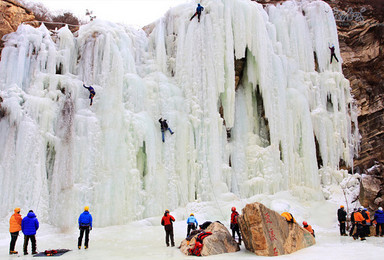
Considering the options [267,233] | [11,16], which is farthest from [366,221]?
[11,16]

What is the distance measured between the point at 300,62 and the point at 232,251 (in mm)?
11962

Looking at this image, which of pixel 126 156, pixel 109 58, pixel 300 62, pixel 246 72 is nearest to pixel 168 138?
pixel 126 156

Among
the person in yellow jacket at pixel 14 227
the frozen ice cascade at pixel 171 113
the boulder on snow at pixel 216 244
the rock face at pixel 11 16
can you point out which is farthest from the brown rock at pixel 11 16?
the boulder on snow at pixel 216 244

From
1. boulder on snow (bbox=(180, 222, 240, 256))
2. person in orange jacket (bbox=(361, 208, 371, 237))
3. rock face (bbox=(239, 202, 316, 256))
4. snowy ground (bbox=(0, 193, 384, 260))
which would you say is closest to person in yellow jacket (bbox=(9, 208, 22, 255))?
snowy ground (bbox=(0, 193, 384, 260))

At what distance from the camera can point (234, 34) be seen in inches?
603

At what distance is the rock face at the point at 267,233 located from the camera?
7301mm

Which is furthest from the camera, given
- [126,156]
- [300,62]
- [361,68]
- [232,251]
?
[361,68]

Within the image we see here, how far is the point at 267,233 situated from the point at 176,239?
3348 mm

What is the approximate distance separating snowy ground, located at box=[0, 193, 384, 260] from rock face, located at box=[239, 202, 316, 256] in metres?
0.24

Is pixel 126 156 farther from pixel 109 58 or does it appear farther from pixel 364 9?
pixel 364 9

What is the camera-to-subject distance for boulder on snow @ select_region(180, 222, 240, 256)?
7.47 metres

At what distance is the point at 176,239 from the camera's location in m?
9.89

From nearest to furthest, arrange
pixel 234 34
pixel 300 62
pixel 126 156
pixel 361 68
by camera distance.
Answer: pixel 126 156 < pixel 234 34 < pixel 300 62 < pixel 361 68

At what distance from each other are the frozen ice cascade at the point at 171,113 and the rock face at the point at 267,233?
5355mm
